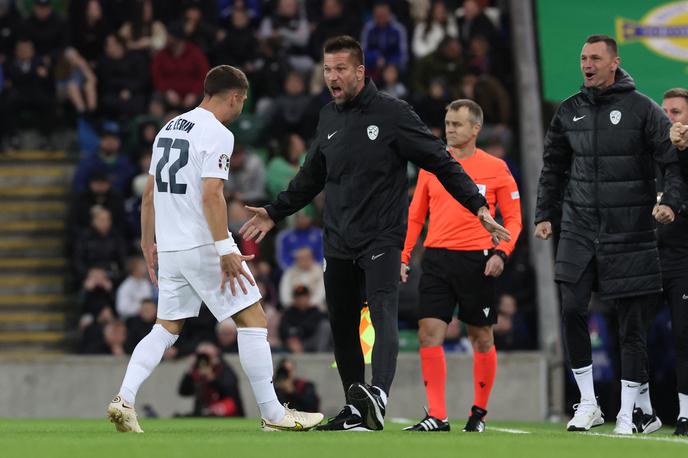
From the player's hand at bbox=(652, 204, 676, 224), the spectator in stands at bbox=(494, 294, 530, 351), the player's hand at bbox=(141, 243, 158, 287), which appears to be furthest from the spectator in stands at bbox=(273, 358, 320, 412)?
the player's hand at bbox=(652, 204, 676, 224)

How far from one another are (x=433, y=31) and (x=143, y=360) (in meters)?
12.5

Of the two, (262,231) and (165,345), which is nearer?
(165,345)

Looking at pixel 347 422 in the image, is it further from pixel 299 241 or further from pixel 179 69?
pixel 179 69

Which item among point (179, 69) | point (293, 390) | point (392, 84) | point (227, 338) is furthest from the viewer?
point (179, 69)

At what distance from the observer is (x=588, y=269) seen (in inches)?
388

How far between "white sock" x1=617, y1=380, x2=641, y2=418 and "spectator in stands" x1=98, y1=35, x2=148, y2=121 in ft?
38.5

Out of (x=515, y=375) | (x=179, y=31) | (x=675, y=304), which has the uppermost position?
(x=179, y=31)

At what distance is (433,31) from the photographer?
819 inches

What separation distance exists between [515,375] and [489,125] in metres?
4.21

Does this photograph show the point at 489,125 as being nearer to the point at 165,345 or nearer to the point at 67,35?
the point at 67,35

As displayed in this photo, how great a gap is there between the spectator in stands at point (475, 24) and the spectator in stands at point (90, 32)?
16.0ft

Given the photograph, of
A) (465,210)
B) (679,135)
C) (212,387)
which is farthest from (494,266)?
(212,387)

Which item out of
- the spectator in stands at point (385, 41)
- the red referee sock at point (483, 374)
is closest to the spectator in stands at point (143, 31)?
the spectator in stands at point (385, 41)

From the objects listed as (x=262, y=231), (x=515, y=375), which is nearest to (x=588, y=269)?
(x=262, y=231)
